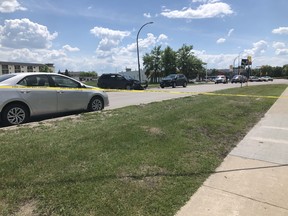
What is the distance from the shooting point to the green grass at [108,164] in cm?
338

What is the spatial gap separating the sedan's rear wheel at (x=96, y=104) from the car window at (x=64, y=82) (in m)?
0.80

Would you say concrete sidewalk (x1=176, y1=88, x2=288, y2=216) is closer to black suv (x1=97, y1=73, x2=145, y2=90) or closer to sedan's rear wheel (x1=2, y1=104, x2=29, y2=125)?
sedan's rear wheel (x1=2, y1=104, x2=29, y2=125)

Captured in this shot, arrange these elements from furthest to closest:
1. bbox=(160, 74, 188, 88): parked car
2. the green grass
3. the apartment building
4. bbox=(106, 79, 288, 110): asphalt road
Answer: the apartment building < bbox=(160, 74, 188, 88): parked car < bbox=(106, 79, 288, 110): asphalt road < the green grass

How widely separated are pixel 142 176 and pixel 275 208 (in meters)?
1.72

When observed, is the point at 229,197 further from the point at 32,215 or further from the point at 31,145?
the point at 31,145

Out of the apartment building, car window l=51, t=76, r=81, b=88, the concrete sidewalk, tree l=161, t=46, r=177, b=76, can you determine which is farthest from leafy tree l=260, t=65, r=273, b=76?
the concrete sidewalk

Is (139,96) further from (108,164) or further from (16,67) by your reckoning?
(16,67)

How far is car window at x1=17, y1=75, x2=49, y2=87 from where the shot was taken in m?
8.53

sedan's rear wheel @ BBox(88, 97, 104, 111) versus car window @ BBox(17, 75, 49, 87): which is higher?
car window @ BBox(17, 75, 49, 87)

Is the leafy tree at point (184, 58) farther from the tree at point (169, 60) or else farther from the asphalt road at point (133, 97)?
the asphalt road at point (133, 97)

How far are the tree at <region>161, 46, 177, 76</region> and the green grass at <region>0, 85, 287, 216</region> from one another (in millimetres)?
56459

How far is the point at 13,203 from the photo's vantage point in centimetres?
331

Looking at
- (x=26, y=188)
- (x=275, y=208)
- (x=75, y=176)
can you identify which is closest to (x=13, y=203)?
(x=26, y=188)

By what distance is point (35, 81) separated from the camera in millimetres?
8828
